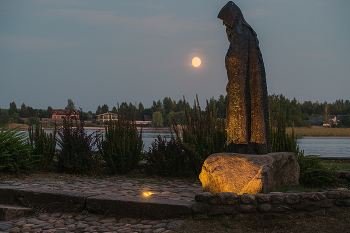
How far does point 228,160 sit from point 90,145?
198 inches

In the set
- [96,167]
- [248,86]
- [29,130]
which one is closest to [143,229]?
[248,86]

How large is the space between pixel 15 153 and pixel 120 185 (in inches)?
125

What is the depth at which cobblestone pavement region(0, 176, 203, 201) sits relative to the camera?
6309 millimetres

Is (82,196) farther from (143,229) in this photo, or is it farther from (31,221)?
(143,229)

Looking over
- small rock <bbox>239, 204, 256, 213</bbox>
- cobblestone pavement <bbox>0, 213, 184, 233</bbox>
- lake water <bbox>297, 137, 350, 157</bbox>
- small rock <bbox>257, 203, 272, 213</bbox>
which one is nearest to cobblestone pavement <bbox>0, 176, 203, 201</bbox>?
cobblestone pavement <bbox>0, 213, 184, 233</bbox>

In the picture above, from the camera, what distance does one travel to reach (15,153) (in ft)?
27.3

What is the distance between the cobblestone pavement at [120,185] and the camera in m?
6.31

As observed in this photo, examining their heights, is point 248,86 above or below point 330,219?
above

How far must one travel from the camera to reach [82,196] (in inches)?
203

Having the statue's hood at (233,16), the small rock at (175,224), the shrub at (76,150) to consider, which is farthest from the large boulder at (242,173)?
the shrub at (76,150)

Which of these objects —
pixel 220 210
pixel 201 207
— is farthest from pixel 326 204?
pixel 201 207

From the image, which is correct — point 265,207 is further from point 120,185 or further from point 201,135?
point 201,135

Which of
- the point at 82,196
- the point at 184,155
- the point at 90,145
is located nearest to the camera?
the point at 82,196

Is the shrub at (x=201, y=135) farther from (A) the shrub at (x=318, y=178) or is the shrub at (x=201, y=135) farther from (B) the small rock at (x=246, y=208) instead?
(B) the small rock at (x=246, y=208)
